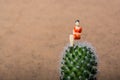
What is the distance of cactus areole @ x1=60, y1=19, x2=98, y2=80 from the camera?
159cm

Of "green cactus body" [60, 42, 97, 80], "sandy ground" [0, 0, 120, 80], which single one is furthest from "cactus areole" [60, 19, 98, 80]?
"sandy ground" [0, 0, 120, 80]

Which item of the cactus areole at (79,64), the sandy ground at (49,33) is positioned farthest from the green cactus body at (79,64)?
the sandy ground at (49,33)

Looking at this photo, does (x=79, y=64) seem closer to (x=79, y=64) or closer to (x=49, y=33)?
(x=79, y=64)

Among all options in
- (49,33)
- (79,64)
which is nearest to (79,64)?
(79,64)

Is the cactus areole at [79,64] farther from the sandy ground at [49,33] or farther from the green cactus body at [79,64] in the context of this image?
the sandy ground at [49,33]

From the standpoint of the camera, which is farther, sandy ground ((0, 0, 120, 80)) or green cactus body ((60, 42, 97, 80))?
sandy ground ((0, 0, 120, 80))

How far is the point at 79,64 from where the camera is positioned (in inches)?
62.5

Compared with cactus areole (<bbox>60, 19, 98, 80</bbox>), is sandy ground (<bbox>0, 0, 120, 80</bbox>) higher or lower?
higher

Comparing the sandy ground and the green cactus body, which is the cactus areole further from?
the sandy ground

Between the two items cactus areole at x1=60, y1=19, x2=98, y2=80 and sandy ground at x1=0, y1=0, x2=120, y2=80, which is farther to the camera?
sandy ground at x1=0, y1=0, x2=120, y2=80

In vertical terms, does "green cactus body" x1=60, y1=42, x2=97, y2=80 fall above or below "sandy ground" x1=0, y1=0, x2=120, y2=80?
below

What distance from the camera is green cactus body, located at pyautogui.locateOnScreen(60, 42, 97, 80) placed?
5.21 feet

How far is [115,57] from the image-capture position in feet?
7.66

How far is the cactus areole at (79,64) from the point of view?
159cm
